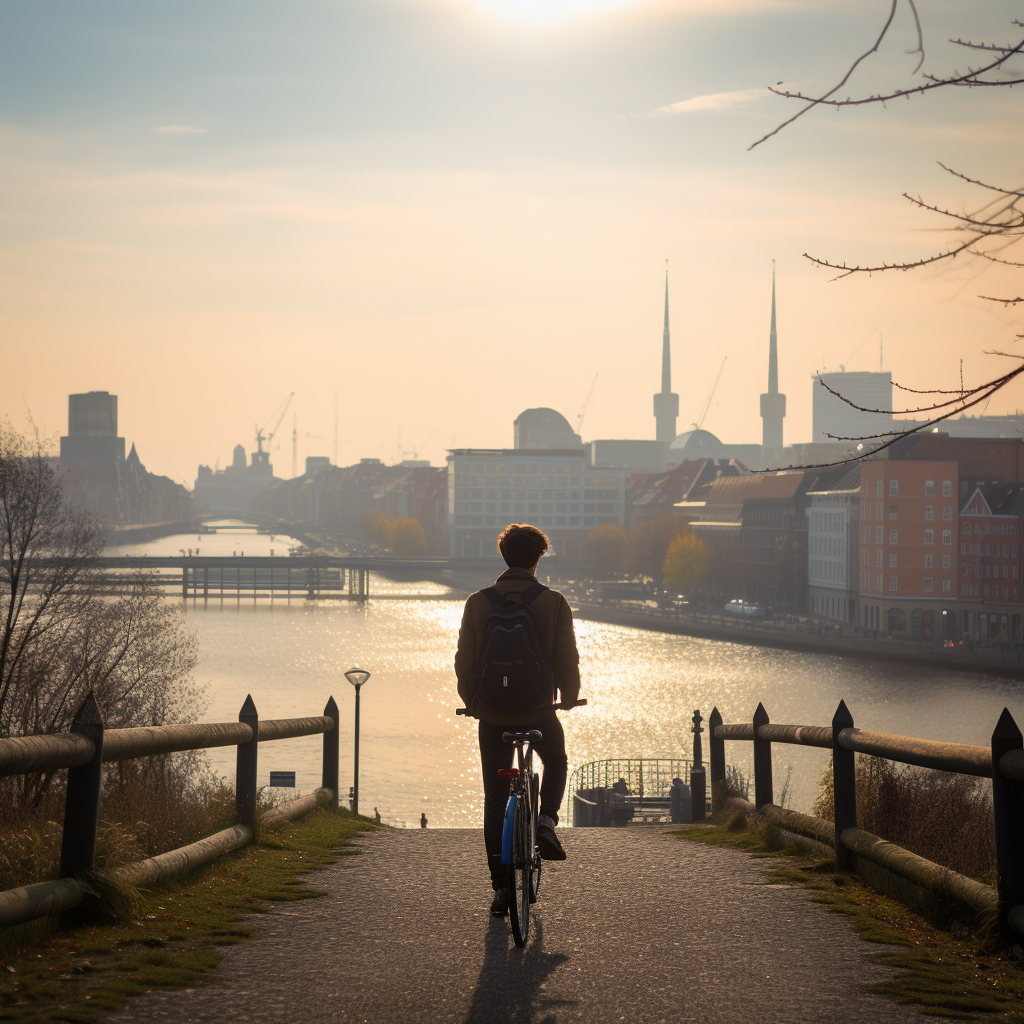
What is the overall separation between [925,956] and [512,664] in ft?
7.21

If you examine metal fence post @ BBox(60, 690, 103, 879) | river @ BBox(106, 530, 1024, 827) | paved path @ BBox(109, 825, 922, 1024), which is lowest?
river @ BBox(106, 530, 1024, 827)

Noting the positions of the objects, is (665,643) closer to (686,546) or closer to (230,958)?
(686,546)

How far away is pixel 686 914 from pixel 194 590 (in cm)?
11308

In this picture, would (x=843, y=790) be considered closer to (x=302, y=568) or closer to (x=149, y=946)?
(x=149, y=946)

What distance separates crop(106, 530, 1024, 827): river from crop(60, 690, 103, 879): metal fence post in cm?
2591

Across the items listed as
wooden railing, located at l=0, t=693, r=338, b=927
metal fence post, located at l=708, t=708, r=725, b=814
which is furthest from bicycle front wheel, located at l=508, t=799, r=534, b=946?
metal fence post, located at l=708, t=708, r=725, b=814

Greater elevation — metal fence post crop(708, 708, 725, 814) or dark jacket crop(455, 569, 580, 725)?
dark jacket crop(455, 569, 580, 725)

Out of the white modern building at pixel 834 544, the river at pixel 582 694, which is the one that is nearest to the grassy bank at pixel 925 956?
the river at pixel 582 694

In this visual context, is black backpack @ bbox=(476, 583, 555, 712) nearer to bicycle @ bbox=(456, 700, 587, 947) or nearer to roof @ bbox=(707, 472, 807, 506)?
bicycle @ bbox=(456, 700, 587, 947)

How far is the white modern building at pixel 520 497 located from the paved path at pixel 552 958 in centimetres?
14198

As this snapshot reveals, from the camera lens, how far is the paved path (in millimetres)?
4484

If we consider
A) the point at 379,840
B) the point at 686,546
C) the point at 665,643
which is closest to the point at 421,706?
the point at 665,643

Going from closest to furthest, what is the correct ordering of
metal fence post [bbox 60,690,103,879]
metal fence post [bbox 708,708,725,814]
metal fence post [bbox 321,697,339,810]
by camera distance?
metal fence post [bbox 60,690,103,879] < metal fence post [bbox 708,708,725,814] < metal fence post [bbox 321,697,339,810]

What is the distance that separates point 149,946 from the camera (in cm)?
515
